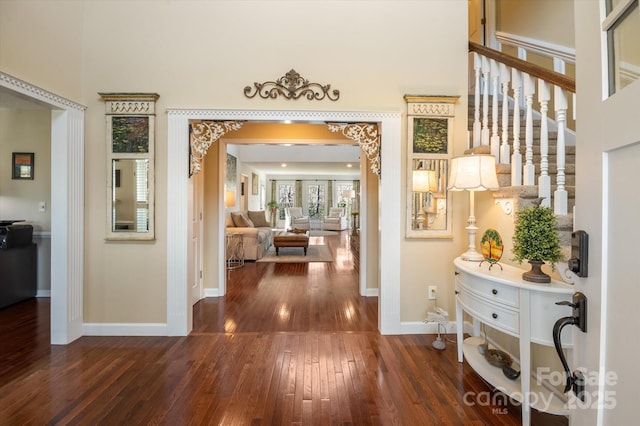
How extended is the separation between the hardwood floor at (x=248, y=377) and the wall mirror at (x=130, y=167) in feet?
3.51

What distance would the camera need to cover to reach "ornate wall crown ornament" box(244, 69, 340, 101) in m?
2.86

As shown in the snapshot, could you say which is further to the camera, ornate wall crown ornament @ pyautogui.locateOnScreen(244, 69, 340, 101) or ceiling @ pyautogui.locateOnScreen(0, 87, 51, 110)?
ornate wall crown ornament @ pyautogui.locateOnScreen(244, 69, 340, 101)

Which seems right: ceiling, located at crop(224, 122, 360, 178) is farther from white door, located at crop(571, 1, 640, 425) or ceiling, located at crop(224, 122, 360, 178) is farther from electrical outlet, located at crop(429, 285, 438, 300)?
white door, located at crop(571, 1, 640, 425)

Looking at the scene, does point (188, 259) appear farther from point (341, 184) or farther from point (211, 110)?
point (341, 184)

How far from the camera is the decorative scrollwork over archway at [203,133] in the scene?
9.55 feet

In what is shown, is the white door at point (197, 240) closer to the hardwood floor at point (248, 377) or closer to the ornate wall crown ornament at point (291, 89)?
the hardwood floor at point (248, 377)

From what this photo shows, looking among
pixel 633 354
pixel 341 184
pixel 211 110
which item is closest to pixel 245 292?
pixel 211 110

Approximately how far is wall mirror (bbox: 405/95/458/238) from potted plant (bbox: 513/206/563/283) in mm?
1233

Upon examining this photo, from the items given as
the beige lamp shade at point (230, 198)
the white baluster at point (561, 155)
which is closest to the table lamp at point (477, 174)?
the white baluster at point (561, 155)

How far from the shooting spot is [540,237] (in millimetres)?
1596

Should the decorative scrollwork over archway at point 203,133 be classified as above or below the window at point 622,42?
above

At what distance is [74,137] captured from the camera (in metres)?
2.69

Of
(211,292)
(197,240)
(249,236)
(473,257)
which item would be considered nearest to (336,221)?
(249,236)

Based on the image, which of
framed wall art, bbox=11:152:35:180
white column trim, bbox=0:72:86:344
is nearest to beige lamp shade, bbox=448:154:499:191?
white column trim, bbox=0:72:86:344
